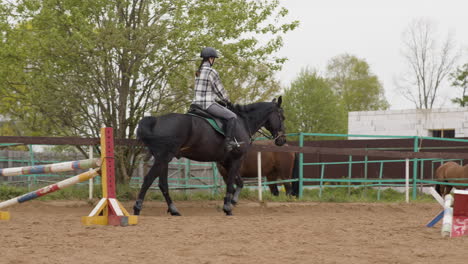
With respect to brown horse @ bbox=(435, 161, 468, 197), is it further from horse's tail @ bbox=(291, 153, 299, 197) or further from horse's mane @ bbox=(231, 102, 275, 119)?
horse's mane @ bbox=(231, 102, 275, 119)

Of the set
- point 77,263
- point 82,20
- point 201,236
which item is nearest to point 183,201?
point 82,20

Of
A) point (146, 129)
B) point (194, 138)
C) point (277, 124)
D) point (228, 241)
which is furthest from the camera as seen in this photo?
point (277, 124)

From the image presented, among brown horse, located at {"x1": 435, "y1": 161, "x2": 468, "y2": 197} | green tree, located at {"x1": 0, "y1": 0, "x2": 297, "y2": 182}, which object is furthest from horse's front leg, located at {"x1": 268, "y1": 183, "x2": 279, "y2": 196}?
brown horse, located at {"x1": 435, "y1": 161, "x2": 468, "y2": 197}

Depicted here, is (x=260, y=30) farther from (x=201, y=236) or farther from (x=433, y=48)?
(x=433, y=48)

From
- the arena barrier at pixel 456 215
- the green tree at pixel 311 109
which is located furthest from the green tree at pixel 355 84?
the arena barrier at pixel 456 215

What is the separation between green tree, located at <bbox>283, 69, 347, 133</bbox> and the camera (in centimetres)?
4294

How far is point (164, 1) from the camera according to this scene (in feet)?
37.8

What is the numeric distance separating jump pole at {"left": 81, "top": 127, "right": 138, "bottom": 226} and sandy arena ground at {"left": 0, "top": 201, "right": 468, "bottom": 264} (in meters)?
0.18

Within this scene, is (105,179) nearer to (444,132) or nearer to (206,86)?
(206,86)

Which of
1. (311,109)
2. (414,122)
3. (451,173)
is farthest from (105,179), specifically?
(311,109)

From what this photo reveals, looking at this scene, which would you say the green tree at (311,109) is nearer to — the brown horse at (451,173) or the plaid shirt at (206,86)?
the brown horse at (451,173)

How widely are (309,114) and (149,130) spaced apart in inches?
1389

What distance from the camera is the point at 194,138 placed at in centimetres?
901

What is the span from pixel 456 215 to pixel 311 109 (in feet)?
120
